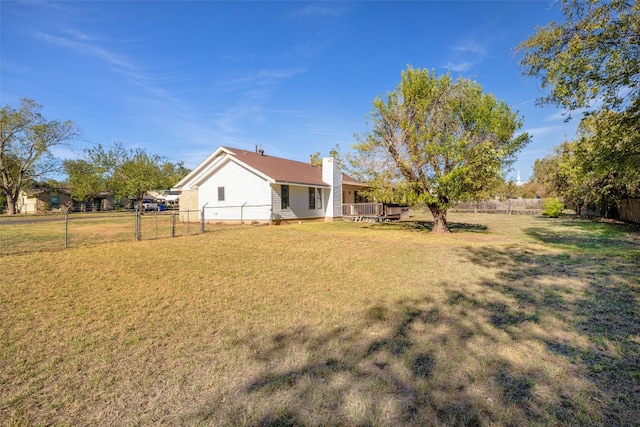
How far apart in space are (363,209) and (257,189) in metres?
8.09

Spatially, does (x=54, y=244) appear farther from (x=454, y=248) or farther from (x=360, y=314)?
(x=454, y=248)

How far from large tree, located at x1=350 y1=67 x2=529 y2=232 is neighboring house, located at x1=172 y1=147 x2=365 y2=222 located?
4276 millimetres

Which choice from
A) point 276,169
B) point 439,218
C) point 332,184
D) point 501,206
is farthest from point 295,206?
point 501,206

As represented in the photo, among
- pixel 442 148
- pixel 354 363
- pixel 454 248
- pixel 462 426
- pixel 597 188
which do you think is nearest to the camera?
pixel 462 426

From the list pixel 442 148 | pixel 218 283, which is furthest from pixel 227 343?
pixel 442 148

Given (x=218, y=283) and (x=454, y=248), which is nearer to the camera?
(x=218, y=283)

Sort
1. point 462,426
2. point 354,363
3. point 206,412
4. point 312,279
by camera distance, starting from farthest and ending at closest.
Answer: point 312,279, point 354,363, point 206,412, point 462,426

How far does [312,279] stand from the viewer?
6855 millimetres

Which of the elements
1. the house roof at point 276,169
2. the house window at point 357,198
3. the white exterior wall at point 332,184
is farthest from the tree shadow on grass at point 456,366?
the house window at point 357,198

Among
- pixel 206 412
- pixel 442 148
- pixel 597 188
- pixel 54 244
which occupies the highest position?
pixel 442 148

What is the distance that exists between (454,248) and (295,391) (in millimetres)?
9460

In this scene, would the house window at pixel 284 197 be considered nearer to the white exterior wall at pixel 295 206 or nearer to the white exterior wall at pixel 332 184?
the white exterior wall at pixel 295 206

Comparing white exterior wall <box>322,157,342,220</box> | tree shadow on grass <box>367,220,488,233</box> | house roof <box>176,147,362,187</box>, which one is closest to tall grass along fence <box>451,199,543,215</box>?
tree shadow on grass <box>367,220,488,233</box>

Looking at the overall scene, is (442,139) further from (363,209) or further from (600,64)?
(363,209)
